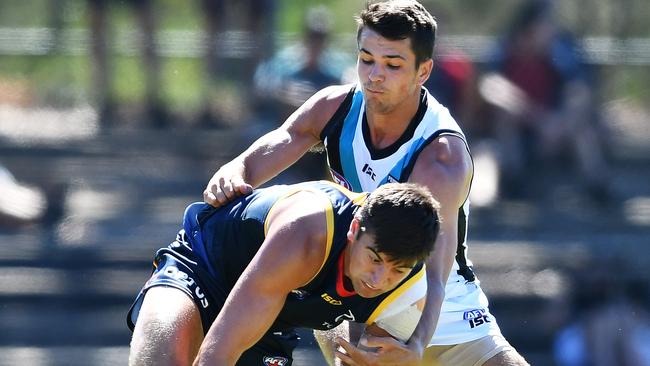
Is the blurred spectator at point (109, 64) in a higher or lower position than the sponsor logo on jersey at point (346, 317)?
lower

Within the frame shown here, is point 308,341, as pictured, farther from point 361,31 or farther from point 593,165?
point 361,31

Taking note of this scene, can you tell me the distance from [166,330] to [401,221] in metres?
0.94

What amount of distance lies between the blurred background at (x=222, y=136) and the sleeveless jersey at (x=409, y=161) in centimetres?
330

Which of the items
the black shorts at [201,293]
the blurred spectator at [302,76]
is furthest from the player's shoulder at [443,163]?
the blurred spectator at [302,76]

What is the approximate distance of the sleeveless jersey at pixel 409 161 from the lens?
4.38 metres

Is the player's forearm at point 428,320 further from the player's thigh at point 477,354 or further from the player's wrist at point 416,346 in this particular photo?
the player's thigh at point 477,354

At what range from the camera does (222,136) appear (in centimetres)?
814

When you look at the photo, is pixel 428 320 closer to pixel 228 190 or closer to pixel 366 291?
pixel 366 291

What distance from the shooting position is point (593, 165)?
8328 mm

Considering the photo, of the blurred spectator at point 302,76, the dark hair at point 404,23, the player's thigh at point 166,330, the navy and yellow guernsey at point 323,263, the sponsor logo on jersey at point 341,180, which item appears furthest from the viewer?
the blurred spectator at point 302,76

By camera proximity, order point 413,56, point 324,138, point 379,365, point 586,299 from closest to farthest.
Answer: point 379,365
point 413,56
point 324,138
point 586,299

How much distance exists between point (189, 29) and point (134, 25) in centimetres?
37

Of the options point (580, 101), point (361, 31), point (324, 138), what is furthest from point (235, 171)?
point (580, 101)

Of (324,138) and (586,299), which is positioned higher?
(324,138)
